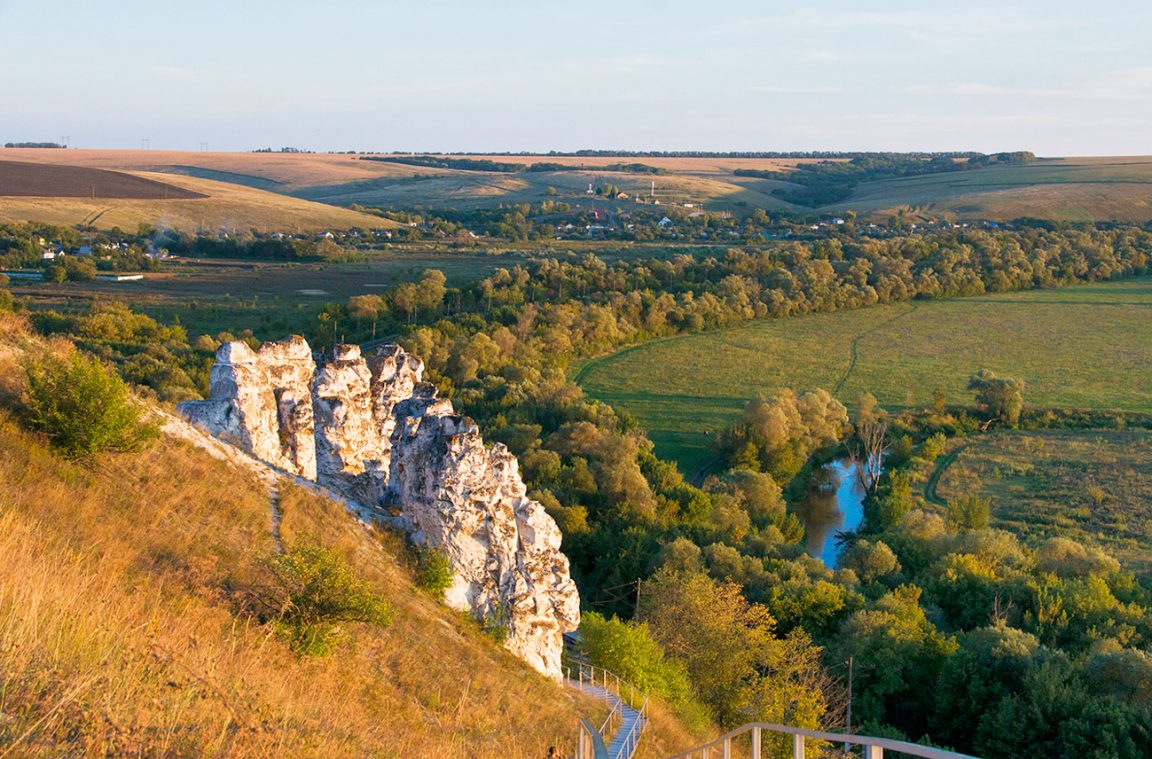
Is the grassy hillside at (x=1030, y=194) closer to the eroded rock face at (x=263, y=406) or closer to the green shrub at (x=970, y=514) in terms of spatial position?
the green shrub at (x=970, y=514)

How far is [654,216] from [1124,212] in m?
69.5

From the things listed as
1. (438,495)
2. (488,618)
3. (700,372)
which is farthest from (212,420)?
(700,372)

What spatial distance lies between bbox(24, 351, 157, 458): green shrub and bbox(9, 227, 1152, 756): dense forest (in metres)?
12.7

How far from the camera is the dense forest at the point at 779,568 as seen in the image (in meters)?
25.0

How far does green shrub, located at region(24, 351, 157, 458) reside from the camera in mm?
14234

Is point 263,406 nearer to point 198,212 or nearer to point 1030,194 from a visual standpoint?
point 198,212

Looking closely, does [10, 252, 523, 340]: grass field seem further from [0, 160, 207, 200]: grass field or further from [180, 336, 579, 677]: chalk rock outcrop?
[180, 336, 579, 677]: chalk rock outcrop

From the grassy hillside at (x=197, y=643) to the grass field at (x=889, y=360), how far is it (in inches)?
1504

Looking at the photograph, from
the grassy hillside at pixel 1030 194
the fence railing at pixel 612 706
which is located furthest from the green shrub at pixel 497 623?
the grassy hillside at pixel 1030 194

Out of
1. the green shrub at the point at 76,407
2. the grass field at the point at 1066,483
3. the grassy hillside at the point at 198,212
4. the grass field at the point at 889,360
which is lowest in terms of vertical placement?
the grass field at the point at 1066,483

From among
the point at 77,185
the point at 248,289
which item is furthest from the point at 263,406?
the point at 77,185

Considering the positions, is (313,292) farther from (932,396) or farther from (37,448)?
(37,448)

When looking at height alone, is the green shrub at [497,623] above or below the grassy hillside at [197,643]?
below

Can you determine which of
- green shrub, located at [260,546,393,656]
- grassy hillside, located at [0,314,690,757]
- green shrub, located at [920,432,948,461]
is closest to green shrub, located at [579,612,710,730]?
grassy hillside, located at [0,314,690,757]
